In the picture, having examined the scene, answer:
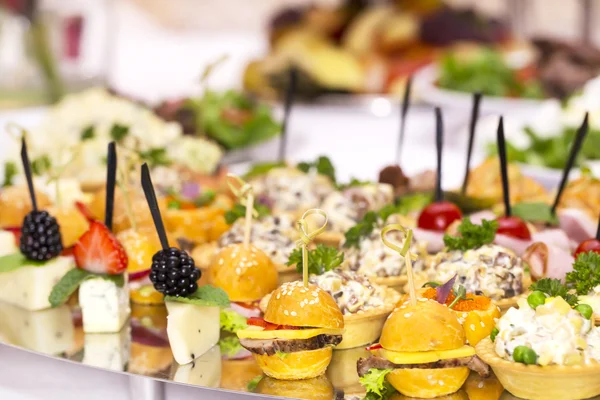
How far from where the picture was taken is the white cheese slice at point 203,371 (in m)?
2.31

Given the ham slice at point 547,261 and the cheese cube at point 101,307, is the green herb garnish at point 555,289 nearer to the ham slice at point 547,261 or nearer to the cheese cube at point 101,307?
the ham slice at point 547,261

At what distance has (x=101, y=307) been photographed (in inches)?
107

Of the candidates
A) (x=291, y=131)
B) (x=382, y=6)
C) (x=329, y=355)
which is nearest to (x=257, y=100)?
(x=291, y=131)

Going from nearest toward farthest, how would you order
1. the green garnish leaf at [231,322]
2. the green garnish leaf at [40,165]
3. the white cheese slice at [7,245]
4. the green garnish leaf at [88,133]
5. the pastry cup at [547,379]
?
the pastry cup at [547,379] → the green garnish leaf at [231,322] → the white cheese slice at [7,245] → the green garnish leaf at [40,165] → the green garnish leaf at [88,133]

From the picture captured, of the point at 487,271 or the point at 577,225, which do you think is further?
the point at 577,225

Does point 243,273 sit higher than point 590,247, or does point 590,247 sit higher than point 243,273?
point 590,247

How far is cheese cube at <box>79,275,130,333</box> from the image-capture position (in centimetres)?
272

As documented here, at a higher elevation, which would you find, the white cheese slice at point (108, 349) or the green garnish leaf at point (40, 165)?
the green garnish leaf at point (40, 165)

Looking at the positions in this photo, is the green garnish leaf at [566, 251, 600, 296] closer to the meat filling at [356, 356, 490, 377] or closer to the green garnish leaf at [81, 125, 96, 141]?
the meat filling at [356, 356, 490, 377]

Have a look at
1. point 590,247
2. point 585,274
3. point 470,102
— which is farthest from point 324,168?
point 470,102

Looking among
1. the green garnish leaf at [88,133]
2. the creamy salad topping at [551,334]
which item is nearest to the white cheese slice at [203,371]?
the creamy salad topping at [551,334]

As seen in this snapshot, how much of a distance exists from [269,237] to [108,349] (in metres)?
0.77

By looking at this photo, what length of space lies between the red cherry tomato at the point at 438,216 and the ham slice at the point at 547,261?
1.34ft

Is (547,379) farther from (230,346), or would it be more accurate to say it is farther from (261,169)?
(261,169)
